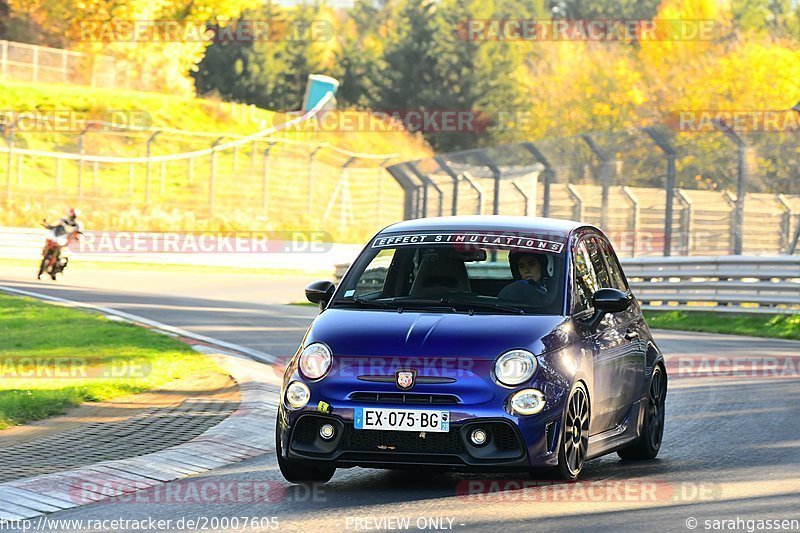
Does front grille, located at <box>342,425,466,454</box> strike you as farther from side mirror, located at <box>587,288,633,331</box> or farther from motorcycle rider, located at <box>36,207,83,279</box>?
motorcycle rider, located at <box>36,207,83,279</box>

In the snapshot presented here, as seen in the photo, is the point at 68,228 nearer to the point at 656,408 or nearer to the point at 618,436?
the point at 656,408

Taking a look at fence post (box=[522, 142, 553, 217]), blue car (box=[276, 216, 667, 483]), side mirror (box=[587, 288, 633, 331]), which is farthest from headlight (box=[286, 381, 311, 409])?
fence post (box=[522, 142, 553, 217])

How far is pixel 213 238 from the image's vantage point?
43.3 metres

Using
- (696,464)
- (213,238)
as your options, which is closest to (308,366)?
(696,464)

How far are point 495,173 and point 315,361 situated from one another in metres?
19.8

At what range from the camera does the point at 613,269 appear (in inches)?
393

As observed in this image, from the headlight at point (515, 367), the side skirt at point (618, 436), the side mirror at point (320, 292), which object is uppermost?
the side mirror at point (320, 292)

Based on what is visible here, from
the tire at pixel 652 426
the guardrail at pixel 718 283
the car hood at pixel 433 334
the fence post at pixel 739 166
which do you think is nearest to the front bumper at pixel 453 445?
the car hood at pixel 433 334

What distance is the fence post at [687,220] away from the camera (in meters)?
23.5

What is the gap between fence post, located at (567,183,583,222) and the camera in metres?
26.0

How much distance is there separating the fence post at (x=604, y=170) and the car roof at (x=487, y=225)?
15250mm

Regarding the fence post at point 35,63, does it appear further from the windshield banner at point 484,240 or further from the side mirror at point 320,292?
the windshield banner at point 484,240

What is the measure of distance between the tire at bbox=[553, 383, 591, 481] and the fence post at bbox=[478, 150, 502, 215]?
19.3m

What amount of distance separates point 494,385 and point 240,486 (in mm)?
1654
